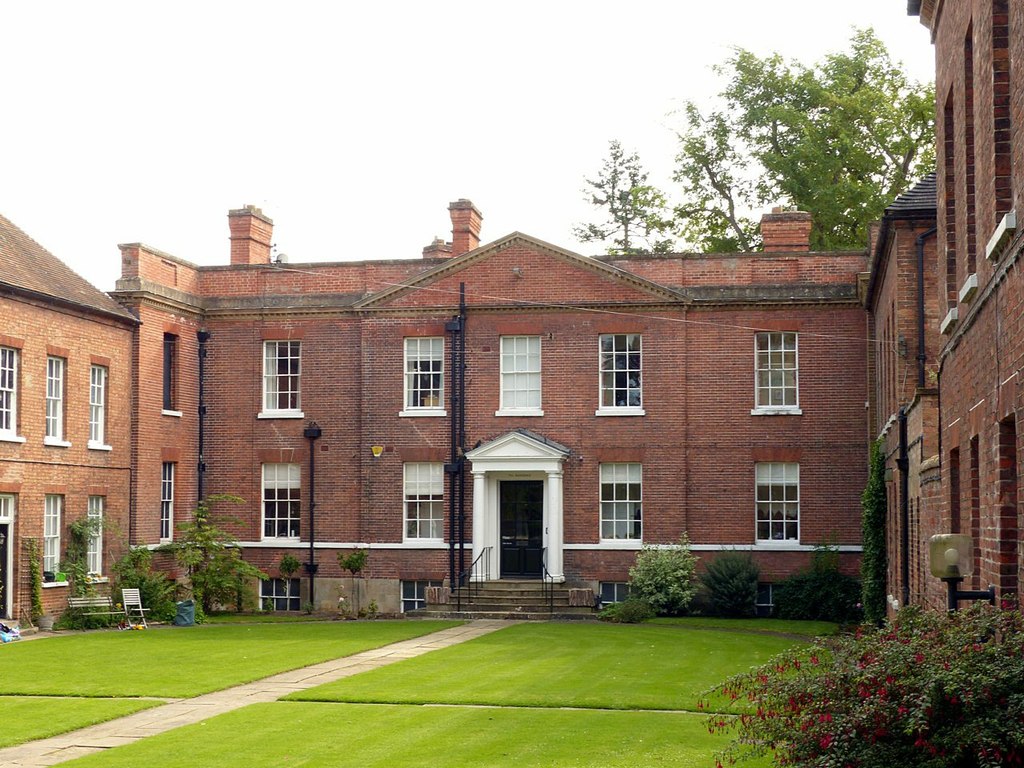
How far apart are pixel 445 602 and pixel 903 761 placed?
24736 mm

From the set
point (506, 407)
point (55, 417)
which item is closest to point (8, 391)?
point (55, 417)

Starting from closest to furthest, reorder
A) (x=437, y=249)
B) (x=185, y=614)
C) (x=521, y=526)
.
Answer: (x=185, y=614) < (x=521, y=526) < (x=437, y=249)

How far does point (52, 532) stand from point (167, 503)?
4.60m

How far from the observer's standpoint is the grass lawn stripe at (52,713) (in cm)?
1461

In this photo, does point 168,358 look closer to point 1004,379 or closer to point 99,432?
point 99,432

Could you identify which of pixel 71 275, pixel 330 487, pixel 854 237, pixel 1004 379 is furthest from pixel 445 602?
pixel 1004 379

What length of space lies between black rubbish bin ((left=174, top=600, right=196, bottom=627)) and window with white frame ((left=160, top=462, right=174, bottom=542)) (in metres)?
3.38

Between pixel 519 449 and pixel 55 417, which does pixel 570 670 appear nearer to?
pixel 519 449

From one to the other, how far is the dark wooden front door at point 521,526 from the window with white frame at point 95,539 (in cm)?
937

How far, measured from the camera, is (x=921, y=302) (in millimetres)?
22609

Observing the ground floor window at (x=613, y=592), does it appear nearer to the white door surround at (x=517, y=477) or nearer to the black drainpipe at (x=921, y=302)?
the white door surround at (x=517, y=477)

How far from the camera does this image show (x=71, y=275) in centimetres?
3131

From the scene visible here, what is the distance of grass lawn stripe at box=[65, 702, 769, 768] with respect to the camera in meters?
12.8

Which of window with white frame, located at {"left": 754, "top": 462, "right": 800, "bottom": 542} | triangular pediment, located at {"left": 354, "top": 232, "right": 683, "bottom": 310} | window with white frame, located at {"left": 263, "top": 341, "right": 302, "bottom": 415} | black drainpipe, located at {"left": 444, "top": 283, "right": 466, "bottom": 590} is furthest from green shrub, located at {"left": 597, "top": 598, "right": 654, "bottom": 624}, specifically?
window with white frame, located at {"left": 263, "top": 341, "right": 302, "bottom": 415}
